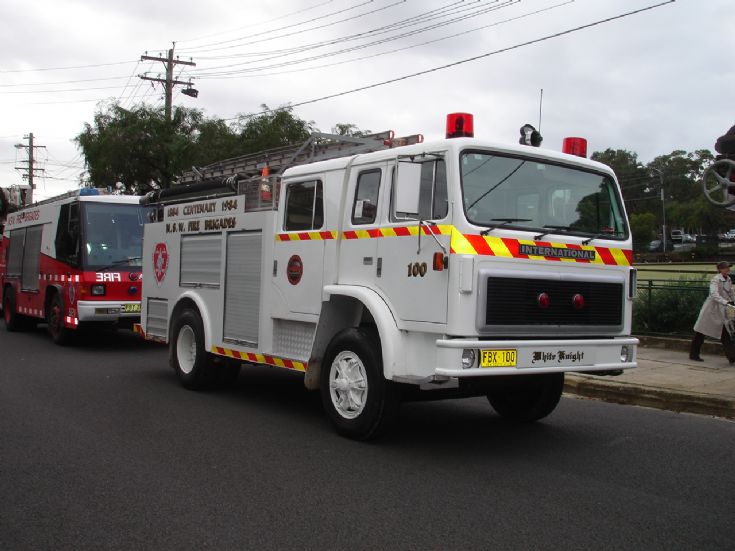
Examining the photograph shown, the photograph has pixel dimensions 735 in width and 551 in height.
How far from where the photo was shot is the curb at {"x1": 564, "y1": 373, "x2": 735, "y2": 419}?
8578 mm

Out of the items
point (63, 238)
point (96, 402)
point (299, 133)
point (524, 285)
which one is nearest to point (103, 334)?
point (63, 238)

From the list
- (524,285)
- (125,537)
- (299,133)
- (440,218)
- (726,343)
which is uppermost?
(299,133)

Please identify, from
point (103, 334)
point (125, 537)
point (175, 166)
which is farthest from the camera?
point (175, 166)

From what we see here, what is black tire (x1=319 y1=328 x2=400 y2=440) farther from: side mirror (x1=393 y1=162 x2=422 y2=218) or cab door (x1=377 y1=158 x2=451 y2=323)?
side mirror (x1=393 y1=162 x2=422 y2=218)

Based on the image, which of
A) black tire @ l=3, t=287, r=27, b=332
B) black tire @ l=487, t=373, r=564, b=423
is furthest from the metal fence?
black tire @ l=3, t=287, r=27, b=332

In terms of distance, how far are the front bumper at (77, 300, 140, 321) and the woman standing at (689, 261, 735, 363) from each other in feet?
30.0

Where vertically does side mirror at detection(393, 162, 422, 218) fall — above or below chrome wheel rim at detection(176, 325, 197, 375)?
above

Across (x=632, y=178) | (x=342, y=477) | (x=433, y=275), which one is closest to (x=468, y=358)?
(x=433, y=275)

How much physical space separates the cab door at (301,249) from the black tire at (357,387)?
64 centimetres

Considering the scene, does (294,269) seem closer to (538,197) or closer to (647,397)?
(538,197)

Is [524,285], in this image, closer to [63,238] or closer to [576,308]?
[576,308]

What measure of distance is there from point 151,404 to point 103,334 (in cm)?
847

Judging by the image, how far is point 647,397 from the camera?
9.18m

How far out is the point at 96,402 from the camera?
8.35 meters
